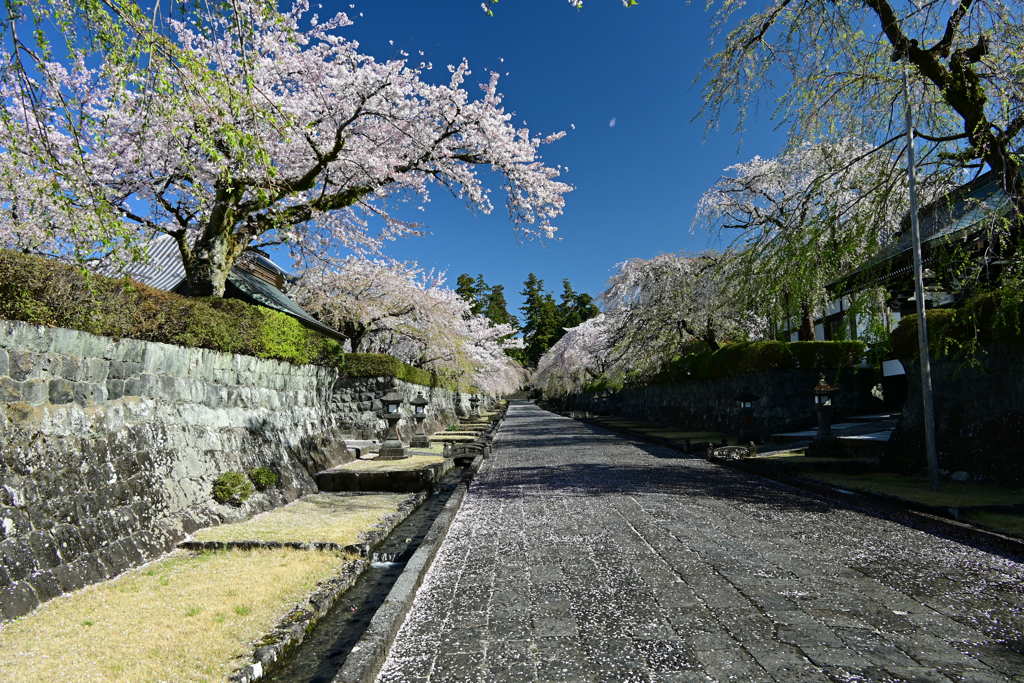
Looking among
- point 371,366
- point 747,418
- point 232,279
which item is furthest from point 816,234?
point 371,366

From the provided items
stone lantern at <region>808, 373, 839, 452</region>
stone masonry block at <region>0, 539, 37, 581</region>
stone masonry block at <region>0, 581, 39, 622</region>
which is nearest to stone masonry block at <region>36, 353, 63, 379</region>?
stone masonry block at <region>0, 539, 37, 581</region>

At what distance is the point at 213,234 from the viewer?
34.1 ft

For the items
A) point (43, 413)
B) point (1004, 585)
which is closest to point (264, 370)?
point (43, 413)

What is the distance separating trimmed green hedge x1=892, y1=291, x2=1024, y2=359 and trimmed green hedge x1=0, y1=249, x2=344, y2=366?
10920 millimetres

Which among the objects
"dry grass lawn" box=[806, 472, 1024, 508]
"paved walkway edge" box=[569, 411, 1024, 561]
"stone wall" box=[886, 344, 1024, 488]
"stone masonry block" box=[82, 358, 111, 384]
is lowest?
"paved walkway edge" box=[569, 411, 1024, 561]

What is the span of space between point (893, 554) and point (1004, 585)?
0.94 m

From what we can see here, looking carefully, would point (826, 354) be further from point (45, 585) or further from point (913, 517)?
point (45, 585)

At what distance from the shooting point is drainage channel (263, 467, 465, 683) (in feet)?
11.9

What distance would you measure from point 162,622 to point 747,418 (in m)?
15.8

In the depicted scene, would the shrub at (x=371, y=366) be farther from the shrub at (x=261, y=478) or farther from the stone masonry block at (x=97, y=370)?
the stone masonry block at (x=97, y=370)

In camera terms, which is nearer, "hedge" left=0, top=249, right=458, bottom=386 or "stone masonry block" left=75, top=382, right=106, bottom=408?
"hedge" left=0, top=249, right=458, bottom=386

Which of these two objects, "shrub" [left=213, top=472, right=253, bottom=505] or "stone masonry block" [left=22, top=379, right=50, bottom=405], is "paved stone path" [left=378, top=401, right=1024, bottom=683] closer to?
"shrub" [left=213, top=472, right=253, bottom=505]

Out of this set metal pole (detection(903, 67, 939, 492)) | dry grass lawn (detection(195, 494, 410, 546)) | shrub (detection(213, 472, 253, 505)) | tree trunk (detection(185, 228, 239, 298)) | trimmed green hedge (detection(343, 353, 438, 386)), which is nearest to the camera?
dry grass lawn (detection(195, 494, 410, 546))

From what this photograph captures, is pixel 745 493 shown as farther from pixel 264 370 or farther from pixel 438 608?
pixel 264 370
